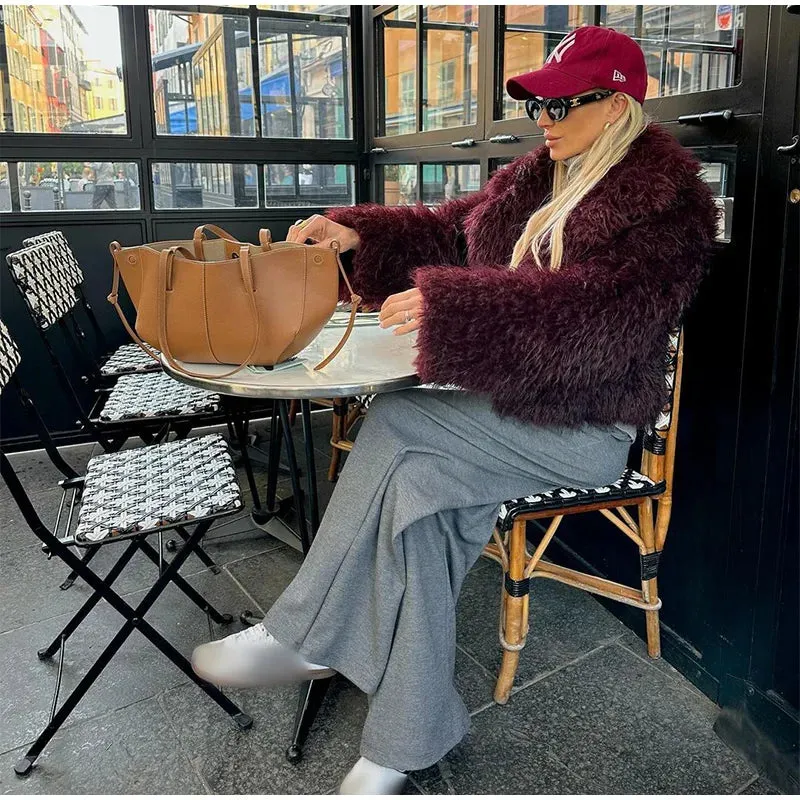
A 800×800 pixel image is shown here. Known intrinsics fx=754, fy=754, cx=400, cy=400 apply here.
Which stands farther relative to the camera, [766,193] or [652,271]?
[766,193]

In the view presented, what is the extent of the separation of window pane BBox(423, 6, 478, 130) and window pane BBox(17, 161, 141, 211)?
1463 millimetres

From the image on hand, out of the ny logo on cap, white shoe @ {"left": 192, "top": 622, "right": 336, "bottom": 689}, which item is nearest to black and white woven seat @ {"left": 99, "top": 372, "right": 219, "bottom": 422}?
white shoe @ {"left": 192, "top": 622, "right": 336, "bottom": 689}

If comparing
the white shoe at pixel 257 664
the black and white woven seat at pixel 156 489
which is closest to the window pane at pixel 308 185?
the black and white woven seat at pixel 156 489

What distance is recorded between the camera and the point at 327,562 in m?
1.54

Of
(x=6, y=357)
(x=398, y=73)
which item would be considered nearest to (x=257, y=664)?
(x=6, y=357)

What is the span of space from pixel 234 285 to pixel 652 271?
814mm

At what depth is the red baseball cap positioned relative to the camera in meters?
1.62

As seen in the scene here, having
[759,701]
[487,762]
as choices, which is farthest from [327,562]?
[759,701]

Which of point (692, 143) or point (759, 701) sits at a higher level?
point (692, 143)

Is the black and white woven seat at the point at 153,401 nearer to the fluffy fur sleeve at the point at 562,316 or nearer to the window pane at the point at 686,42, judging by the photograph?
the fluffy fur sleeve at the point at 562,316

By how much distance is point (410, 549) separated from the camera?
58.6 inches

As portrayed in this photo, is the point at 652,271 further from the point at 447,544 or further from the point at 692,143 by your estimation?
the point at 447,544

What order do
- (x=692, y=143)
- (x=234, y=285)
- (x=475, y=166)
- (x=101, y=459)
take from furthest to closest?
(x=475, y=166)
(x=101, y=459)
(x=692, y=143)
(x=234, y=285)

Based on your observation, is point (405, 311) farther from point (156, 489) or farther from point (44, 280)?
point (44, 280)
